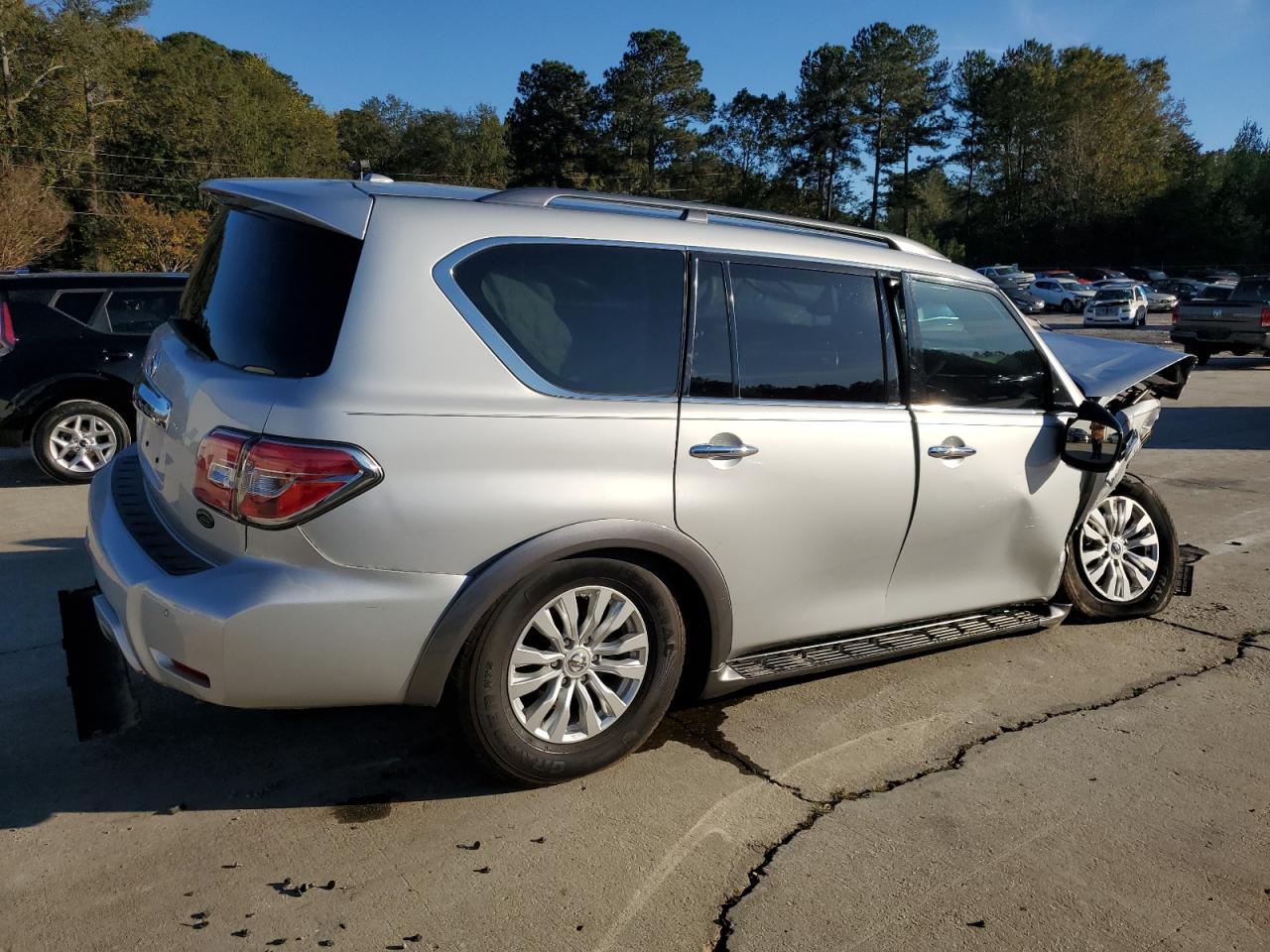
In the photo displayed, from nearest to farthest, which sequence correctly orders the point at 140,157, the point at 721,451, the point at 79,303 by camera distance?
the point at 721,451 < the point at 79,303 < the point at 140,157

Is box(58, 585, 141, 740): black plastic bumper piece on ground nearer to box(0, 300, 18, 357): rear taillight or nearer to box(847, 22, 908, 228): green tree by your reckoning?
box(0, 300, 18, 357): rear taillight

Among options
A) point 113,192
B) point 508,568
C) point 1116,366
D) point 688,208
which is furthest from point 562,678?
point 113,192

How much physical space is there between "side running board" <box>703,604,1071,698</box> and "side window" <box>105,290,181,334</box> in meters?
6.20

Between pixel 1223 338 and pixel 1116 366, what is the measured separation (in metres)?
18.0

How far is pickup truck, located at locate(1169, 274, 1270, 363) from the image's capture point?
20.0m

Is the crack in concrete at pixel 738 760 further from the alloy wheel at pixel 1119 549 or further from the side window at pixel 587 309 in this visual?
the alloy wheel at pixel 1119 549

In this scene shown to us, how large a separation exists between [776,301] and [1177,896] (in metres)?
2.17

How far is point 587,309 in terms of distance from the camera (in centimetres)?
336

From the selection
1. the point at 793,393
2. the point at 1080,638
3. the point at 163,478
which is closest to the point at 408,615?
the point at 163,478

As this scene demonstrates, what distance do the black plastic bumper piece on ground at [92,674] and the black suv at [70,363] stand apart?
4.43 meters

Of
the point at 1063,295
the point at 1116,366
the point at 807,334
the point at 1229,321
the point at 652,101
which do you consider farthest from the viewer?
the point at 652,101

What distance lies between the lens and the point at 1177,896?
2.92m

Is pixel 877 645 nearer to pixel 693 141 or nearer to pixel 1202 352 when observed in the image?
pixel 1202 352

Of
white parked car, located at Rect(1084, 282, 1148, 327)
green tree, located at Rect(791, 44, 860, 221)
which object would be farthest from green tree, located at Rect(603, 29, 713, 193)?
white parked car, located at Rect(1084, 282, 1148, 327)
